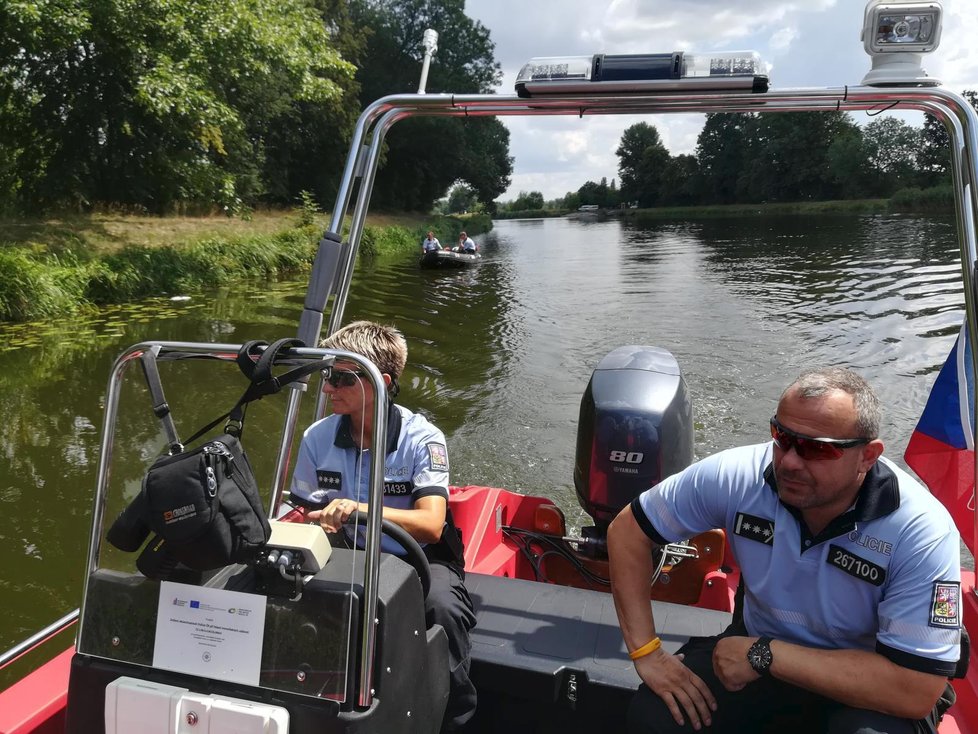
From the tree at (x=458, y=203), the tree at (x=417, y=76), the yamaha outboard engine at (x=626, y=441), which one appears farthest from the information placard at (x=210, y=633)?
the tree at (x=458, y=203)

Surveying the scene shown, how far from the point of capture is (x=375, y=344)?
2.26 meters

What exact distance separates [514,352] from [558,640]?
28.6 feet

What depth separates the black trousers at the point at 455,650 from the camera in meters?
1.99

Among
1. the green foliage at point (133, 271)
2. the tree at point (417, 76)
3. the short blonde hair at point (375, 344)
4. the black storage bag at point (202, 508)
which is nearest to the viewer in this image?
the black storage bag at point (202, 508)

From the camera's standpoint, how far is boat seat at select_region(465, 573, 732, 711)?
80.4 inches

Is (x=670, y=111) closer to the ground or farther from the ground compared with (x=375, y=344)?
farther from the ground

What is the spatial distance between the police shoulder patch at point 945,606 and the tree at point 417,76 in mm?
40934

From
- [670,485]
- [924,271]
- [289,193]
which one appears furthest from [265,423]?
[289,193]

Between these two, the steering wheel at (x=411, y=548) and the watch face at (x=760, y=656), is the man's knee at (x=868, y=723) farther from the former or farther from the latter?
the steering wheel at (x=411, y=548)

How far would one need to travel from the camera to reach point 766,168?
196 feet

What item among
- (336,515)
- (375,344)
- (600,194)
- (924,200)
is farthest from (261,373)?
(600,194)

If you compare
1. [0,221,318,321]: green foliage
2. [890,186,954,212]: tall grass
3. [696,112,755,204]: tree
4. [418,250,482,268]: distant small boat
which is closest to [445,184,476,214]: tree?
[696,112,755,204]: tree

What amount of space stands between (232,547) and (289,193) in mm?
32644

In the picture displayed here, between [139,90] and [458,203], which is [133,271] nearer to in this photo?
[139,90]
